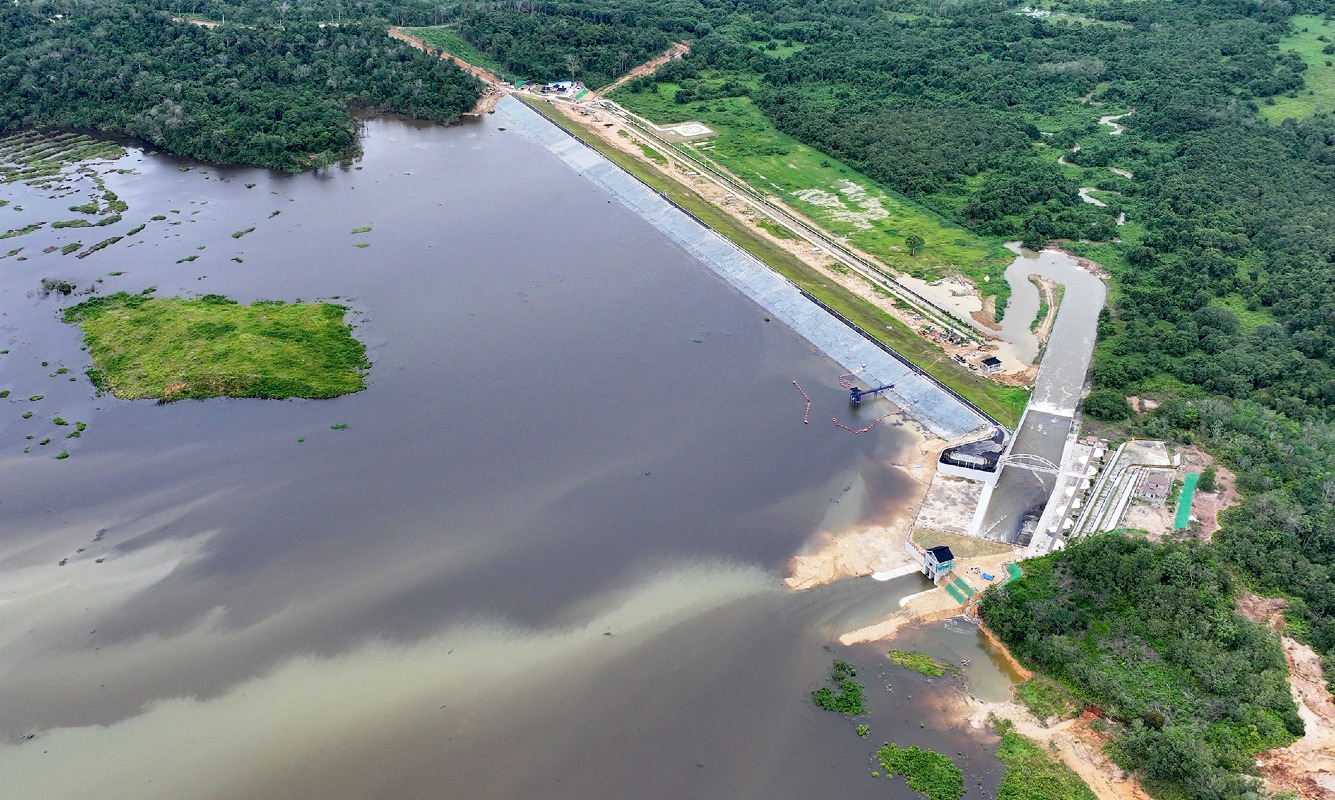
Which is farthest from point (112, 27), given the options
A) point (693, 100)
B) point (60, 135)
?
point (693, 100)

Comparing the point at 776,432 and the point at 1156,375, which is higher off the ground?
the point at 1156,375

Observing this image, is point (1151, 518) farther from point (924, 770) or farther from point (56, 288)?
point (56, 288)

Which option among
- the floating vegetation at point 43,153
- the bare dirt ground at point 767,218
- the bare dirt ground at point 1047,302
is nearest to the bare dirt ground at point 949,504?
the bare dirt ground at point 767,218

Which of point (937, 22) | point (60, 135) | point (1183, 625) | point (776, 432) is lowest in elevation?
point (60, 135)

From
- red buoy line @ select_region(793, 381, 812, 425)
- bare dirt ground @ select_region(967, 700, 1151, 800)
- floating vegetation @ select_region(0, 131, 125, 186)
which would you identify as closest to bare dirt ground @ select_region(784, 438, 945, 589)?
bare dirt ground @ select_region(967, 700, 1151, 800)

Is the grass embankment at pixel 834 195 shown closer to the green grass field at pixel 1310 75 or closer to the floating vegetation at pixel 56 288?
the green grass field at pixel 1310 75

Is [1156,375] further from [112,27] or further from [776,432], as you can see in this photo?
[112,27]

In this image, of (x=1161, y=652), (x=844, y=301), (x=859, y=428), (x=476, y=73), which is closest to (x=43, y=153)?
(x=476, y=73)
